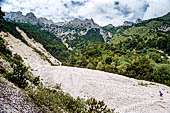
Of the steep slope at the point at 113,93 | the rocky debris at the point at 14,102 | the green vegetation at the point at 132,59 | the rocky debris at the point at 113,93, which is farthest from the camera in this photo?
the green vegetation at the point at 132,59

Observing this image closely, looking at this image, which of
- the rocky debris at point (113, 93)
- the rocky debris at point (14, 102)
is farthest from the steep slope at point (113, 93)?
the rocky debris at point (14, 102)

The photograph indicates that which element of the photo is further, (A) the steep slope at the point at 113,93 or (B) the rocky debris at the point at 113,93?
(A) the steep slope at the point at 113,93

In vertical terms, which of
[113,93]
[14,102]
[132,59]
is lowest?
[113,93]

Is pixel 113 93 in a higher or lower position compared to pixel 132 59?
lower

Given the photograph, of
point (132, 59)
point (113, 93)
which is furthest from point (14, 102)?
point (132, 59)

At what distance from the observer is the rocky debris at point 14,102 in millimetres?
11672

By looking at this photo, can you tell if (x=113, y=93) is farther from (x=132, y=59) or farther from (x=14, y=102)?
(x=132, y=59)

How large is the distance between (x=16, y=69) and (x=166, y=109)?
81.5 feet

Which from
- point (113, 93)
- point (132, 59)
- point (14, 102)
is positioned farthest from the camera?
point (132, 59)

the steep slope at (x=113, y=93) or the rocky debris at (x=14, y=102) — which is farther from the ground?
the rocky debris at (x=14, y=102)

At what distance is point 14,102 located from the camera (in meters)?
13.0

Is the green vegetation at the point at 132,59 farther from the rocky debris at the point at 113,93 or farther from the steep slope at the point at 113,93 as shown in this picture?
the rocky debris at the point at 113,93

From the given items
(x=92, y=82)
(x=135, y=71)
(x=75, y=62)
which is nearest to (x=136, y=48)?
(x=75, y=62)

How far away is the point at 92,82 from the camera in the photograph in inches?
1635
